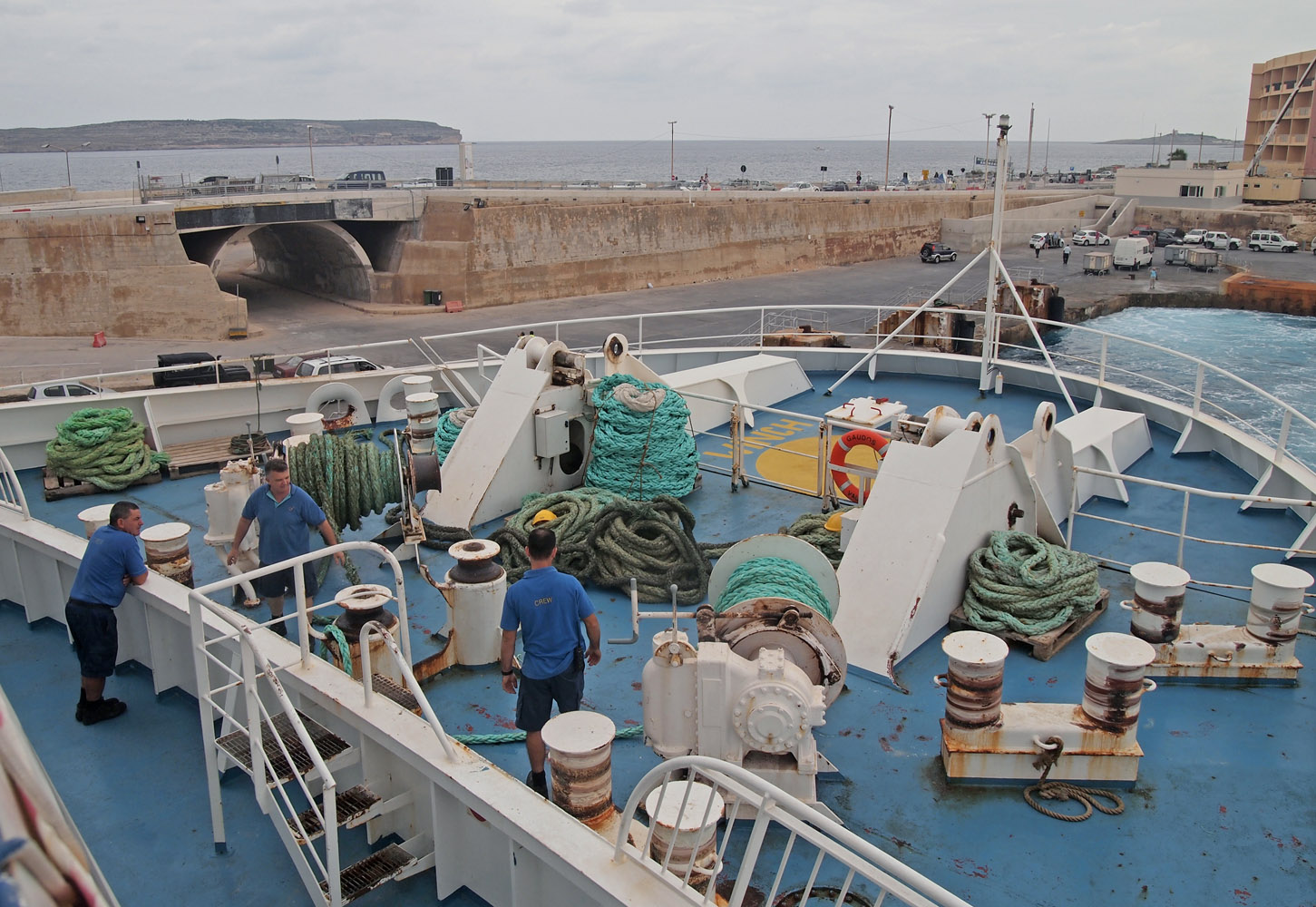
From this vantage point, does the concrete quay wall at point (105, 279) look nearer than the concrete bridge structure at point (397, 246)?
Yes

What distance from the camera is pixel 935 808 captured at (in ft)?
15.8

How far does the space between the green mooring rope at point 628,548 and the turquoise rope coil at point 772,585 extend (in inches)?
50.4

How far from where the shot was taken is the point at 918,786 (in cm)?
496

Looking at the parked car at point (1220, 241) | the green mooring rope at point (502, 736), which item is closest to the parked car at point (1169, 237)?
the parked car at point (1220, 241)

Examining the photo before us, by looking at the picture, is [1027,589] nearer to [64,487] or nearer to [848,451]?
[848,451]

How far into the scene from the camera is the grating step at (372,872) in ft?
13.2

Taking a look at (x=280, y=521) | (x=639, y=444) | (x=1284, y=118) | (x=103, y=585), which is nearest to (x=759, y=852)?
(x=280, y=521)

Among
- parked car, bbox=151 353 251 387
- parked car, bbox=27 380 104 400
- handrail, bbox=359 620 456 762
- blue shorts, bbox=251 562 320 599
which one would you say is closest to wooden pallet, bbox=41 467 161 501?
parked car, bbox=151 353 251 387

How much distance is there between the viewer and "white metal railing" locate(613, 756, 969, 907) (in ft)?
9.26

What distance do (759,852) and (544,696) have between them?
1.27 meters

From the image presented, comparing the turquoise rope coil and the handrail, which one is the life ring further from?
the handrail

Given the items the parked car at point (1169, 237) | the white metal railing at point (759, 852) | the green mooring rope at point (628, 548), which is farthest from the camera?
the parked car at point (1169, 237)

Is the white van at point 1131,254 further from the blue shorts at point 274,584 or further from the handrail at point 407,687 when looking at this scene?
the handrail at point 407,687

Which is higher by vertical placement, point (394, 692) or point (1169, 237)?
point (1169, 237)
